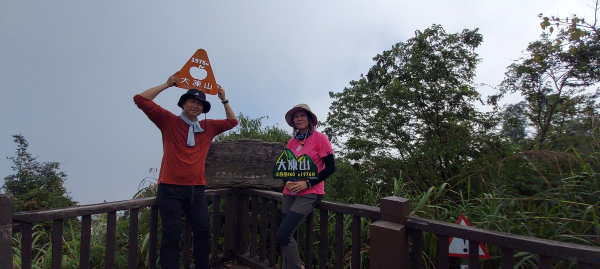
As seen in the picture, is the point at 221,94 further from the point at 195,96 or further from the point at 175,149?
the point at 175,149

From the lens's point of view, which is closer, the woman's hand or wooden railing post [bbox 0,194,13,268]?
wooden railing post [bbox 0,194,13,268]

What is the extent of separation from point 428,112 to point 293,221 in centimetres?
549

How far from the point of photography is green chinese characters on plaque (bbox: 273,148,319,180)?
231cm

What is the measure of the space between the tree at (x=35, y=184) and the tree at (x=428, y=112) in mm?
8870

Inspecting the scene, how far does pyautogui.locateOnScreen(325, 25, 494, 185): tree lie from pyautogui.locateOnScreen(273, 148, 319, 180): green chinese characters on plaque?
364 centimetres

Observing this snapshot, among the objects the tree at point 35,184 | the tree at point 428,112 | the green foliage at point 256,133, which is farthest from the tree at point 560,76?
the tree at point 35,184

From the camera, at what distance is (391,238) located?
1917mm

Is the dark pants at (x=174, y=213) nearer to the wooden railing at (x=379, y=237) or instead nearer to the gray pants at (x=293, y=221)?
the wooden railing at (x=379, y=237)

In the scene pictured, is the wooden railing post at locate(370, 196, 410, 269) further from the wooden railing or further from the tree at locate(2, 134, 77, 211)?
the tree at locate(2, 134, 77, 211)

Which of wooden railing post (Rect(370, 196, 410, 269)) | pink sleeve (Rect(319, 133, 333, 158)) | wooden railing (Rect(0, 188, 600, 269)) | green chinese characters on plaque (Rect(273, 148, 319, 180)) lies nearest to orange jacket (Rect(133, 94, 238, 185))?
wooden railing (Rect(0, 188, 600, 269))

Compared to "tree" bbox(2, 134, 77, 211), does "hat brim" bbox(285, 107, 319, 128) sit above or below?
above

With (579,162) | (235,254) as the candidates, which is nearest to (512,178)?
(579,162)

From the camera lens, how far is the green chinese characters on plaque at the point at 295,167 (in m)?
2.31

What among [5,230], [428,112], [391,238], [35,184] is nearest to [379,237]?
[391,238]
